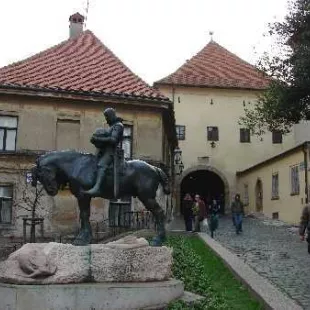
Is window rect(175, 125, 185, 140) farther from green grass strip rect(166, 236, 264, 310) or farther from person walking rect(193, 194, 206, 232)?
green grass strip rect(166, 236, 264, 310)

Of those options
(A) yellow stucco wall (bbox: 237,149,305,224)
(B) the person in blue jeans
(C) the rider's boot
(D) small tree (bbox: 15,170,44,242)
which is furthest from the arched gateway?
(C) the rider's boot

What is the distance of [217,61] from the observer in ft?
159

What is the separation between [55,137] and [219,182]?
22.9m

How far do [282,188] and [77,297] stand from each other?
25702 mm

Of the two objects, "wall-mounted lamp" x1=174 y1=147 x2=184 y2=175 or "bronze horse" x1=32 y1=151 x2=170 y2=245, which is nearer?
"bronze horse" x1=32 y1=151 x2=170 y2=245

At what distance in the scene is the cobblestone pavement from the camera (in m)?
10.7

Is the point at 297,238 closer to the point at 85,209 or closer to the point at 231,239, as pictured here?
the point at 231,239

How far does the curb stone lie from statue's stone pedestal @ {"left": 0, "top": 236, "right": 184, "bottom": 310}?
5.05 ft

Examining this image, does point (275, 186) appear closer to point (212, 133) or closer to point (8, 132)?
point (212, 133)

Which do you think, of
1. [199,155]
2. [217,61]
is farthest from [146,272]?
[217,61]

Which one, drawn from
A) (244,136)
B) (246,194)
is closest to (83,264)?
(246,194)

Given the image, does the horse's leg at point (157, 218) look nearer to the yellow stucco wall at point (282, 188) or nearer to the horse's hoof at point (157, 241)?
the horse's hoof at point (157, 241)

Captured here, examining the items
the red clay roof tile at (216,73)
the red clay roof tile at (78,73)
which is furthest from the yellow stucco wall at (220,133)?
the red clay roof tile at (78,73)

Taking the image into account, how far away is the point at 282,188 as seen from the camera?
31.7 metres
